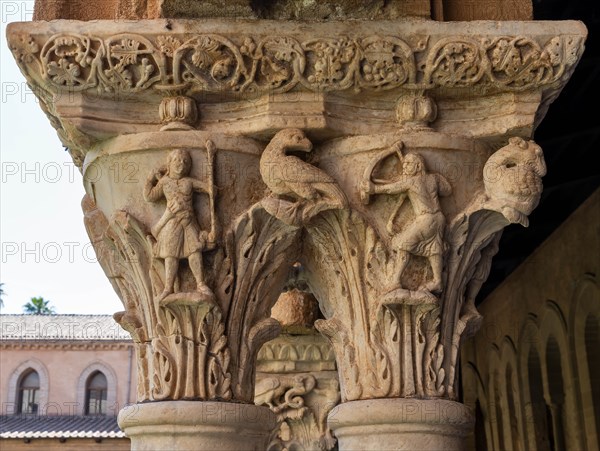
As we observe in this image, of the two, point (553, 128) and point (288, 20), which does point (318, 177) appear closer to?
point (288, 20)

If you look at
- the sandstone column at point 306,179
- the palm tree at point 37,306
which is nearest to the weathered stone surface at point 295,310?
the sandstone column at point 306,179

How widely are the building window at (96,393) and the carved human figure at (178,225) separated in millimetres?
28363

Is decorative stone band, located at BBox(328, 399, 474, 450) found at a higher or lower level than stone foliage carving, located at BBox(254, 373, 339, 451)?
lower

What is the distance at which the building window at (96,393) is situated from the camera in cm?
3003

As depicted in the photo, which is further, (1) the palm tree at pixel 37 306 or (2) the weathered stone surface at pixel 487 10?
(1) the palm tree at pixel 37 306

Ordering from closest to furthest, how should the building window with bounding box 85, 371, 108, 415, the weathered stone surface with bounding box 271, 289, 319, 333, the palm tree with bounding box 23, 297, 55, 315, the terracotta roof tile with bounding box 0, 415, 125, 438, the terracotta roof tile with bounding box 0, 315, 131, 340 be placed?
the weathered stone surface with bounding box 271, 289, 319, 333
the terracotta roof tile with bounding box 0, 415, 125, 438
the building window with bounding box 85, 371, 108, 415
the terracotta roof tile with bounding box 0, 315, 131, 340
the palm tree with bounding box 23, 297, 55, 315

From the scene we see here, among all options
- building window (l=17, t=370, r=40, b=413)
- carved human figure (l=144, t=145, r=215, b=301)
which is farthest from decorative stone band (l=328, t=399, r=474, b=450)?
building window (l=17, t=370, r=40, b=413)

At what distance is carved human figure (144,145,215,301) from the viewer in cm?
260

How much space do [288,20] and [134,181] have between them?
2.09 ft

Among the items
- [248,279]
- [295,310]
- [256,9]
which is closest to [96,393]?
[295,310]

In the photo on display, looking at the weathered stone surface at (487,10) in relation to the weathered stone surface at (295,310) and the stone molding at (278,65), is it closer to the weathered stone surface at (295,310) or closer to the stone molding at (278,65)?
the stone molding at (278,65)

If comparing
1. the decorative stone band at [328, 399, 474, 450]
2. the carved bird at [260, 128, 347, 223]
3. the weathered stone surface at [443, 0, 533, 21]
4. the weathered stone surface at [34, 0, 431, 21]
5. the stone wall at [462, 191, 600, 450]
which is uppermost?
the stone wall at [462, 191, 600, 450]

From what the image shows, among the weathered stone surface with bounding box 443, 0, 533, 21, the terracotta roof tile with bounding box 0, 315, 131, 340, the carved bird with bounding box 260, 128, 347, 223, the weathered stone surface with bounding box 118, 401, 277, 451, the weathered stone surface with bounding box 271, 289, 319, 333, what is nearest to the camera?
the weathered stone surface with bounding box 118, 401, 277, 451

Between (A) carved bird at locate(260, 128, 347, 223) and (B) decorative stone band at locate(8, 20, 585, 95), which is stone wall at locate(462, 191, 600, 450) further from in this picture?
(A) carved bird at locate(260, 128, 347, 223)
